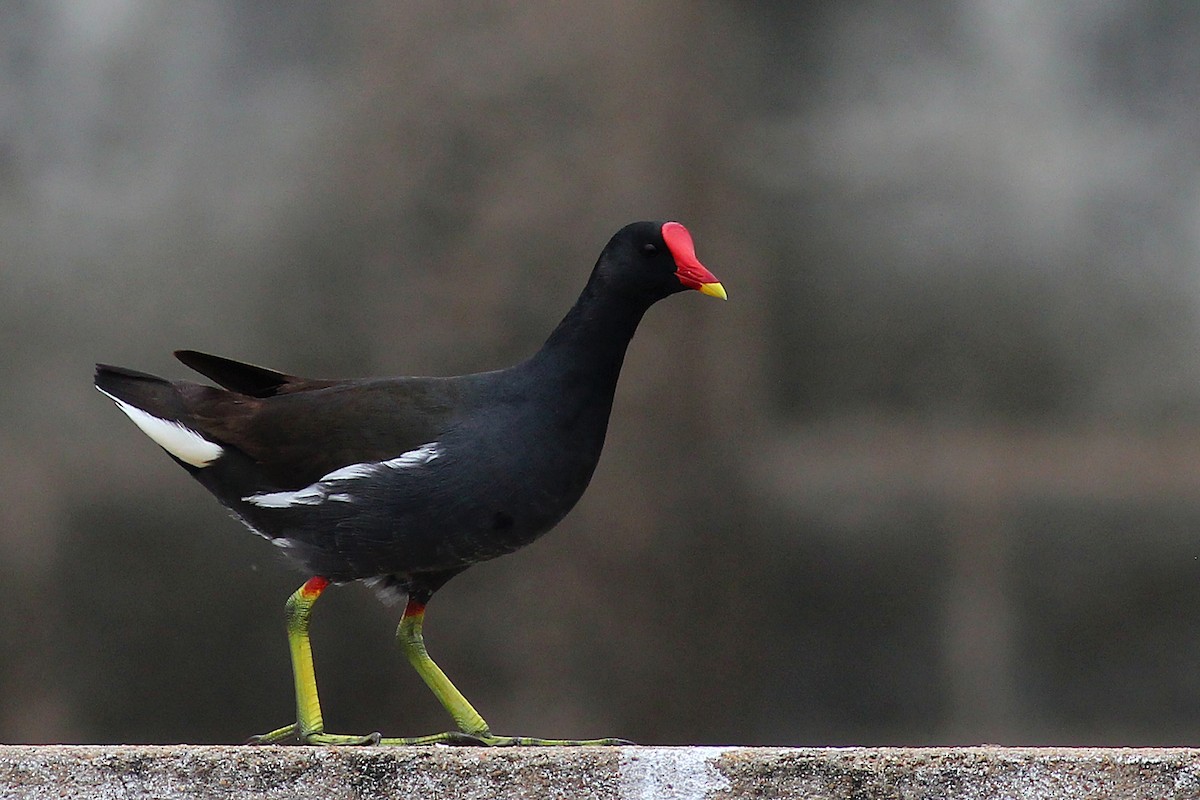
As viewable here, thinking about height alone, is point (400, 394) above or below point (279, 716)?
above

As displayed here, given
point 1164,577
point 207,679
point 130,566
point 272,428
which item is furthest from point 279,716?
point 1164,577

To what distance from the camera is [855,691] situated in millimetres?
4375

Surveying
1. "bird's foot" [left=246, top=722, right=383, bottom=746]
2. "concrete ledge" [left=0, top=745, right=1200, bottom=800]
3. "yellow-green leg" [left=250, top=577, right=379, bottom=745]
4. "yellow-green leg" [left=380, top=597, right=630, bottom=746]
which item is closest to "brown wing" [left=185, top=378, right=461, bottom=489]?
"yellow-green leg" [left=250, top=577, right=379, bottom=745]

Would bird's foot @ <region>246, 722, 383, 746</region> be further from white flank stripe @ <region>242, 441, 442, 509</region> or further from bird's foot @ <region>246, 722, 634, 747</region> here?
white flank stripe @ <region>242, 441, 442, 509</region>

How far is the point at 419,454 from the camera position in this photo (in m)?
2.35

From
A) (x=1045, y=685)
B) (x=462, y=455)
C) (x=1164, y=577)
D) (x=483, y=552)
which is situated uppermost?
(x=462, y=455)

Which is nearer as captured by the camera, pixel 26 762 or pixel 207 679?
pixel 26 762

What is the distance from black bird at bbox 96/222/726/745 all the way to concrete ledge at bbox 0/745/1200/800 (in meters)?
0.41

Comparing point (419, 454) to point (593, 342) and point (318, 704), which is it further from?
point (318, 704)

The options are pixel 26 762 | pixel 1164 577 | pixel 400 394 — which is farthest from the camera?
pixel 1164 577

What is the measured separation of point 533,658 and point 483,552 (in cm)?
205

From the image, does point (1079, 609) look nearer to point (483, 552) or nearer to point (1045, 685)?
point (1045, 685)

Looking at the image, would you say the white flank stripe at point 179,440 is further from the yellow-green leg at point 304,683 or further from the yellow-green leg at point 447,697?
the yellow-green leg at point 447,697

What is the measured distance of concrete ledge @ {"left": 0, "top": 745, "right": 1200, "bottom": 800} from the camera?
1745mm
